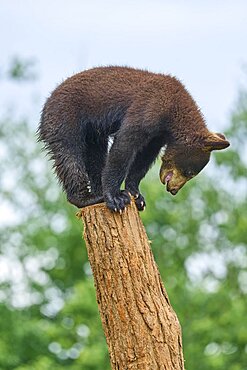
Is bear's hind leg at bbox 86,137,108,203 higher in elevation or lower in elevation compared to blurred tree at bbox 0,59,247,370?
lower

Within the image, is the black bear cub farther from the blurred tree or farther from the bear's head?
the blurred tree

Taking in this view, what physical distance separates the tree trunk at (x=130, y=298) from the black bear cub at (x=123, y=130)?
44 centimetres

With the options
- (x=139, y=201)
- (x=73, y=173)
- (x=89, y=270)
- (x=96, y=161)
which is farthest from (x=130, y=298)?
(x=89, y=270)

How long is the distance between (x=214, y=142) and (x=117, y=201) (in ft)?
3.50

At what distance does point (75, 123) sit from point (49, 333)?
21.0 metres

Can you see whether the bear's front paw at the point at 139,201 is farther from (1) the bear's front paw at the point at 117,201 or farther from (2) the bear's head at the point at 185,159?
(1) the bear's front paw at the point at 117,201

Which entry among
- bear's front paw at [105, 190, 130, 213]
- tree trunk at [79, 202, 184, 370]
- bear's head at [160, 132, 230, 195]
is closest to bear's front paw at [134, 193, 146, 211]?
bear's head at [160, 132, 230, 195]

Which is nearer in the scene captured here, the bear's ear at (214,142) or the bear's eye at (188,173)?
the bear's ear at (214,142)

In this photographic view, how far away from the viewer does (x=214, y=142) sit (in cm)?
978

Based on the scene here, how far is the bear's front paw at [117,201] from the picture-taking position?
30.4 ft

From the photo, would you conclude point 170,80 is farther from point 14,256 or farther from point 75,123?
point 14,256

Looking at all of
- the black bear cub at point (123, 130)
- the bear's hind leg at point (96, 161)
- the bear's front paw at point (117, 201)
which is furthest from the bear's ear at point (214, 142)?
the bear's hind leg at point (96, 161)

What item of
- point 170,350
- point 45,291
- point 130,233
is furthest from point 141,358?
point 45,291

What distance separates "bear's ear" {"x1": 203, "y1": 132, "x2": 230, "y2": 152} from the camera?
31.9 feet
